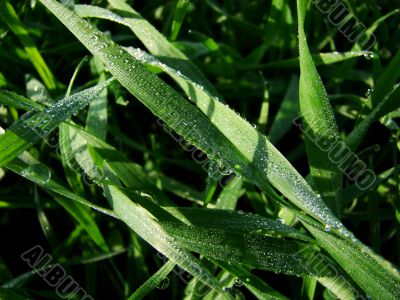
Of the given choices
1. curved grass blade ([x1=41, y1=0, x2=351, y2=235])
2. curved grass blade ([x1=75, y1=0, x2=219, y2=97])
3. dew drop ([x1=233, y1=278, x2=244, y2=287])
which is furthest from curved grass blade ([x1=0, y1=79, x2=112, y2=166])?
dew drop ([x1=233, y1=278, x2=244, y2=287])

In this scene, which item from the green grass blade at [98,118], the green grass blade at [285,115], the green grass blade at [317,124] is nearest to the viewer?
the green grass blade at [317,124]

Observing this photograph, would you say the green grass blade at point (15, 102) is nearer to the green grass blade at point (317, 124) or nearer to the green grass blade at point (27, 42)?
the green grass blade at point (27, 42)

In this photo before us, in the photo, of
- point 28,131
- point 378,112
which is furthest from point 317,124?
point 28,131

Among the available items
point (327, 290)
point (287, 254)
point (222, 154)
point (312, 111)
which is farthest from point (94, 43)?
point (327, 290)

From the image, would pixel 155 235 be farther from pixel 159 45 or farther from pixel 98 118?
pixel 159 45

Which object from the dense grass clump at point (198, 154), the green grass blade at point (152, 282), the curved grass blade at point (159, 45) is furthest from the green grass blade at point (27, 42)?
the green grass blade at point (152, 282)

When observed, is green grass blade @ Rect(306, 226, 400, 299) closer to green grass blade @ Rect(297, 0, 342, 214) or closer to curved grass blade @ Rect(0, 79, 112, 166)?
green grass blade @ Rect(297, 0, 342, 214)

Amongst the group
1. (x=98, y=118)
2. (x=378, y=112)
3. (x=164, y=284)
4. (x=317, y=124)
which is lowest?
(x=164, y=284)
